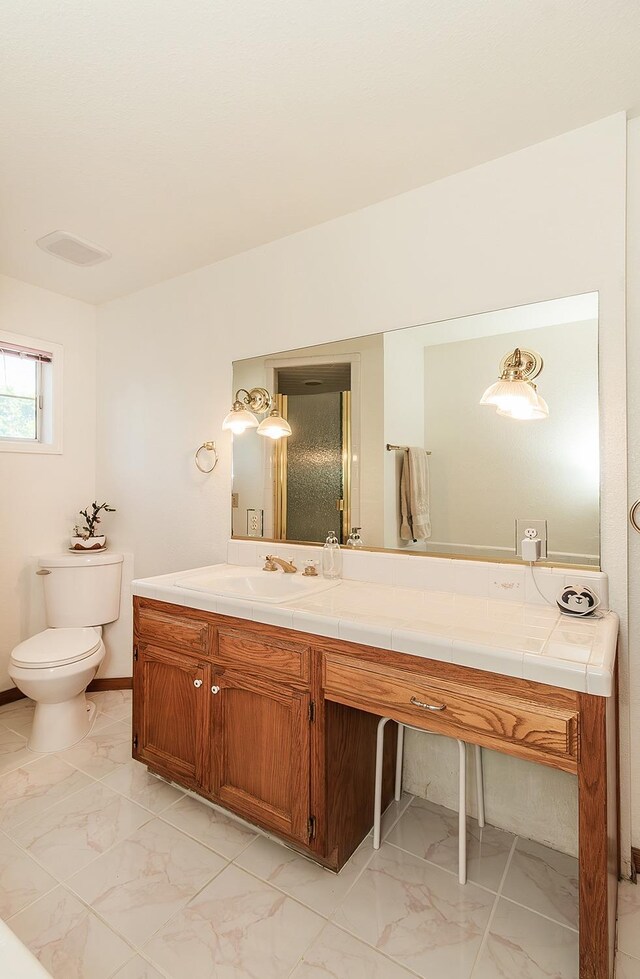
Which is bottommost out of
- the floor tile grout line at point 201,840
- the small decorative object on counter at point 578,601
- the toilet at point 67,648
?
the floor tile grout line at point 201,840

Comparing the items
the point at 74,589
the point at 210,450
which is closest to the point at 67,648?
the point at 74,589

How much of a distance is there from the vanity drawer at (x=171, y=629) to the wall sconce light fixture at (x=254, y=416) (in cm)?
95

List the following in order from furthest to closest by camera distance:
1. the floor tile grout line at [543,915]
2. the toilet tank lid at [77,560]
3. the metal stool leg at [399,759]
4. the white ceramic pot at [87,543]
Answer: the white ceramic pot at [87,543], the toilet tank lid at [77,560], the metal stool leg at [399,759], the floor tile grout line at [543,915]

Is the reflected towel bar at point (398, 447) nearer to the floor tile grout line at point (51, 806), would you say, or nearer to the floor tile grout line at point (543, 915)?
the floor tile grout line at point (543, 915)

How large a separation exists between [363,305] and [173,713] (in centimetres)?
183

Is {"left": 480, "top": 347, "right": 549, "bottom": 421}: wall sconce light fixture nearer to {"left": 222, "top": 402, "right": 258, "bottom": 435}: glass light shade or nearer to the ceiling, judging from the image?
the ceiling

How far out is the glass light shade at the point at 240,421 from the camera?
2.44 metres

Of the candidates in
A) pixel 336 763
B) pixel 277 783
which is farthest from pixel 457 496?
pixel 277 783

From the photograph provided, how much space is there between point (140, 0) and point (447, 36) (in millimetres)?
796

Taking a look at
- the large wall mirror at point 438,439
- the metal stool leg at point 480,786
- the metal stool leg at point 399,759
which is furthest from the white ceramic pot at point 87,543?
the metal stool leg at point 480,786

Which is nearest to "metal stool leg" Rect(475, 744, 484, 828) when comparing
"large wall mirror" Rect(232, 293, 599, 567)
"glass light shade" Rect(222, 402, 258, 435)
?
"large wall mirror" Rect(232, 293, 599, 567)

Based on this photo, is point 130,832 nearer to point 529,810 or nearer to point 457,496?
point 529,810

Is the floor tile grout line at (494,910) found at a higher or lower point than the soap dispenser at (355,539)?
lower

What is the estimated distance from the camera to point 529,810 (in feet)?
5.64
